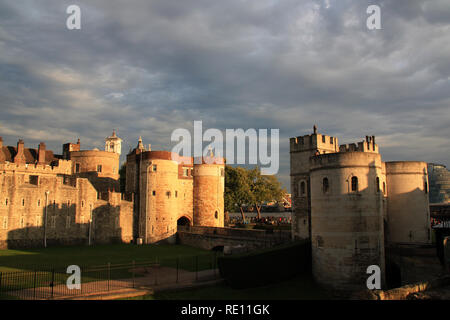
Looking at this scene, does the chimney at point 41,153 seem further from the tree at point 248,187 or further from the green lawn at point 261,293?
the green lawn at point 261,293

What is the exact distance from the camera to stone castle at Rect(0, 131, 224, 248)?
3809 centimetres

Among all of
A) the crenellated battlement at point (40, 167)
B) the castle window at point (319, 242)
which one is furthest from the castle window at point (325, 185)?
the crenellated battlement at point (40, 167)

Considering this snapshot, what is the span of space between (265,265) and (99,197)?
28.7 meters

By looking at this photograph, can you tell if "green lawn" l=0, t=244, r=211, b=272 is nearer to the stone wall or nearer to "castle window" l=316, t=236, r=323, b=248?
the stone wall

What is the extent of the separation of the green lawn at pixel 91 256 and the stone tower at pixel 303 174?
9.28m

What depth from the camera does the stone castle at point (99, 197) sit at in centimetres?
3809

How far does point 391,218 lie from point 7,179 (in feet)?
129

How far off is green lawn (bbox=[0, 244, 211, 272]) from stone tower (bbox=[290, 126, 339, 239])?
30.4ft

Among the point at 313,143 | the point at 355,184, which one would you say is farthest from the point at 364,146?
the point at 355,184

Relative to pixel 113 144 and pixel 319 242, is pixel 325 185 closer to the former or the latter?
pixel 319 242

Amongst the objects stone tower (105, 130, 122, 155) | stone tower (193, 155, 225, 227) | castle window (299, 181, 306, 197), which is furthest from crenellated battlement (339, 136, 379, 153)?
stone tower (105, 130, 122, 155)

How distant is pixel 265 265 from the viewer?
25.4 m
